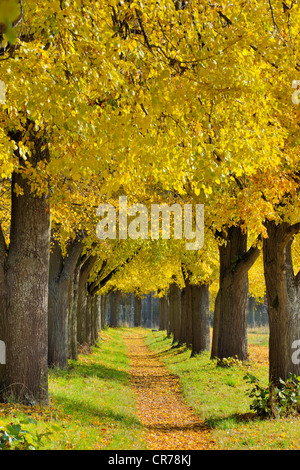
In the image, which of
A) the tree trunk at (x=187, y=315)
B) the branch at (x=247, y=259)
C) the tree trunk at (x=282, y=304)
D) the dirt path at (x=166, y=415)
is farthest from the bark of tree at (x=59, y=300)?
the tree trunk at (x=187, y=315)

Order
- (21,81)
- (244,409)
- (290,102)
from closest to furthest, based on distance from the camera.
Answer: (21,81)
(290,102)
(244,409)

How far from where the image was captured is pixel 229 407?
40.0ft

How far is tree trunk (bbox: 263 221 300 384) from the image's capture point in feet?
37.4

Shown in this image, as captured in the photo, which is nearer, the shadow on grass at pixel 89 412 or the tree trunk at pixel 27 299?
the tree trunk at pixel 27 299

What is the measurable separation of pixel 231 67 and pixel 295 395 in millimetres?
6648

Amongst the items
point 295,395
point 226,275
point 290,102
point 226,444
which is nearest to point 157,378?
point 226,275

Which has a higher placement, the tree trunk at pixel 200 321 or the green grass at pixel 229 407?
the tree trunk at pixel 200 321

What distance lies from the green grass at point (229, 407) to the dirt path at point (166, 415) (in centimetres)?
26

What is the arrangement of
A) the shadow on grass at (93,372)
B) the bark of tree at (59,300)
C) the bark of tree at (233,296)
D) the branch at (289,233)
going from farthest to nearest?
1. the bark of tree at (233,296)
2. the bark of tree at (59,300)
3. the shadow on grass at (93,372)
4. the branch at (289,233)

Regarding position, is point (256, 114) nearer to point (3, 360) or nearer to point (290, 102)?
point (290, 102)

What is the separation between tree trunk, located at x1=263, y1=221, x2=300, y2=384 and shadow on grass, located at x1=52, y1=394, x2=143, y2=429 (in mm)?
3401

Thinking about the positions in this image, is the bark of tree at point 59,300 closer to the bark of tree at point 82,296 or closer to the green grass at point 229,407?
the green grass at point 229,407

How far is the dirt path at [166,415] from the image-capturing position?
30.2ft

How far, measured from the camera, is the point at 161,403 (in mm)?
14078
